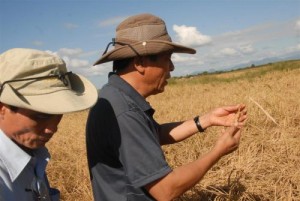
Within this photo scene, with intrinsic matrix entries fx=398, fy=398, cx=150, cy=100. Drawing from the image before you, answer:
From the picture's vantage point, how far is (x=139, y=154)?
5.12ft

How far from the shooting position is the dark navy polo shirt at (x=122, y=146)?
1562mm

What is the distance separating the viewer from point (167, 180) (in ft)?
5.15

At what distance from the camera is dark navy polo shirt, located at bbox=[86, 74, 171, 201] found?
156 centimetres

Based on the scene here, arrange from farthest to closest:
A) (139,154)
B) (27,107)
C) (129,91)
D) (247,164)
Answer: (247,164), (129,91), (139,154), (27,107)

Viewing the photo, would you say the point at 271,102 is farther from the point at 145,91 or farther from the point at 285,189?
the point at 145,91

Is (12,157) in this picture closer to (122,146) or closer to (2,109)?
(2,109)

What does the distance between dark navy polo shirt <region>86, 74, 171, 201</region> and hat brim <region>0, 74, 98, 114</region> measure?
16cm

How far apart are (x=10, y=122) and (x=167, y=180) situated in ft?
2.07

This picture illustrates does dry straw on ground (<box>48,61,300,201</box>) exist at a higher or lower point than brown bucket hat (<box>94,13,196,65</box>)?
lower

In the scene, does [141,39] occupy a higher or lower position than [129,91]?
higher

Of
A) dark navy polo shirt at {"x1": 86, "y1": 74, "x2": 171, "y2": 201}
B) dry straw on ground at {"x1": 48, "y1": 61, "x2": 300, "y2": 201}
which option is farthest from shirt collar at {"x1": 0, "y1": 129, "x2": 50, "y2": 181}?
dry straw on ground at {"x1": 48, "y1": 61, "x2": 300, "y2": 201}

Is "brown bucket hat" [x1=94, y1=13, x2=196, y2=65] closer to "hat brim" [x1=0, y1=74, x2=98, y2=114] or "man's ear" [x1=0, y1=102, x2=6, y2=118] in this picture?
"hat brim" [x1=0, y1=74, x2=98, y2=114]

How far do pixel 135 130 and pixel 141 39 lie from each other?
16.9 inches

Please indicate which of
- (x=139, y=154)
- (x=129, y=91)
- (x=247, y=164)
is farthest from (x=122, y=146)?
(x=247, y=164)
